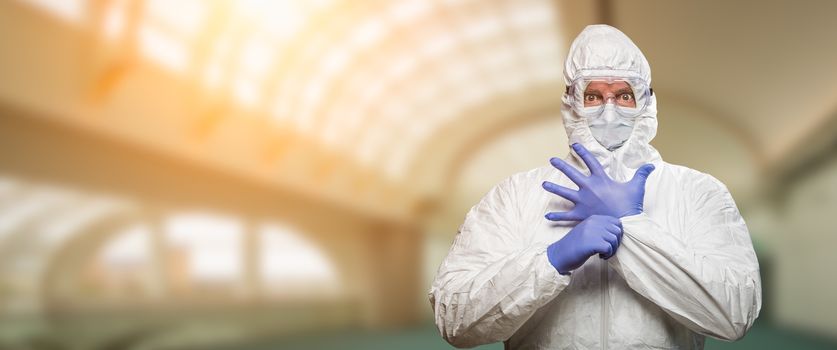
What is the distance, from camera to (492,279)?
2.78 meters

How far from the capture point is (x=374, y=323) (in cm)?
1152

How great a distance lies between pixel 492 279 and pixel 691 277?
0.77 metres

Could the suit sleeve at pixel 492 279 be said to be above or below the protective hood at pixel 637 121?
below

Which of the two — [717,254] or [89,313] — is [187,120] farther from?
[717,254]

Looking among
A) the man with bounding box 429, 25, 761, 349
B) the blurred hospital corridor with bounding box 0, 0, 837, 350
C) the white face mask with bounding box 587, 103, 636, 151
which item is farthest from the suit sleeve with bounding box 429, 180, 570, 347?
the blurred hospital corridor with bounding box 0, 0, 837, 350

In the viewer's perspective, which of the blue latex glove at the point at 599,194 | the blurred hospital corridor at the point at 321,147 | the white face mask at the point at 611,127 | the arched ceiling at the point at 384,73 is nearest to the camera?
the blue latex glove at the point at 599,194

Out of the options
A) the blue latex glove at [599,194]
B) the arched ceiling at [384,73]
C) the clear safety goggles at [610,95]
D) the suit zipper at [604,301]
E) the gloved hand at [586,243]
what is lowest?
the suit zipper at [604,301]

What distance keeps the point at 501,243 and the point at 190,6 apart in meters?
7.46

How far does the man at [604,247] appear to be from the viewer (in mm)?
2695

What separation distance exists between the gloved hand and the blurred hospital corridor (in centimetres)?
622

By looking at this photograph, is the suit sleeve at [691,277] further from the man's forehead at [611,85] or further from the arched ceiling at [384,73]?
the arched ceiling at [384,73]

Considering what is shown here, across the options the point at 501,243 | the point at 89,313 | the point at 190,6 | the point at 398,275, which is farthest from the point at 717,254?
the point at 398,275

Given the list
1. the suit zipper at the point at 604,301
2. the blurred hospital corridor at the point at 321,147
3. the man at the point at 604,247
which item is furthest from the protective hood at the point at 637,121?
the blurred hospital corridor at the point at 321,147

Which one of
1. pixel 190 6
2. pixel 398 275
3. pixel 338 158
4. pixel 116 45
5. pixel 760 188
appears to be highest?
pixel 190 6
